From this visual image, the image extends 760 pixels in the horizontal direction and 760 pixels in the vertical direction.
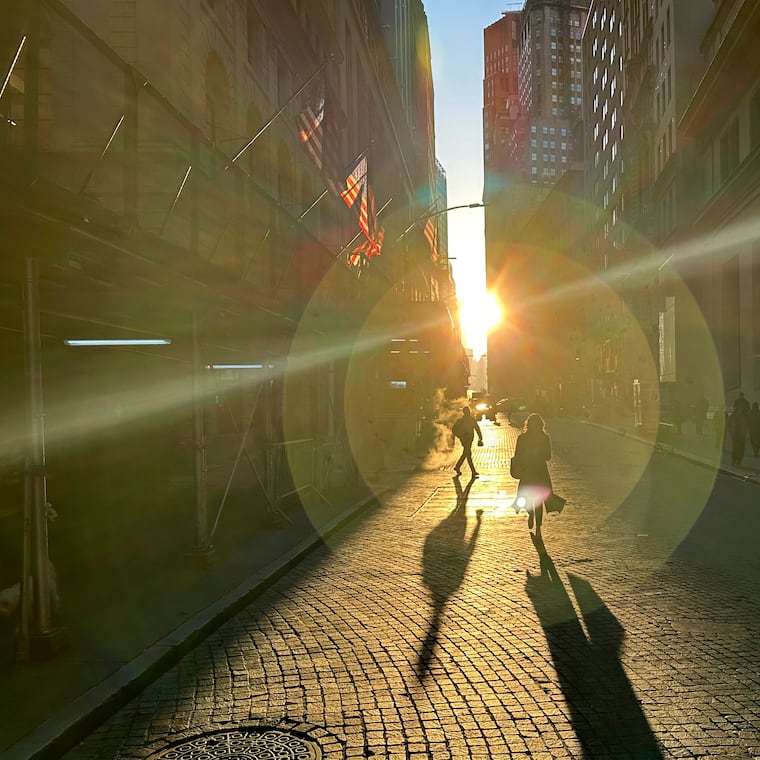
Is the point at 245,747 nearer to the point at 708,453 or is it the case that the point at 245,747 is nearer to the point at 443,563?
the point at 443,563

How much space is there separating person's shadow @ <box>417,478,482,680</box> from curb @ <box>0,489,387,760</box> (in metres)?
1.88

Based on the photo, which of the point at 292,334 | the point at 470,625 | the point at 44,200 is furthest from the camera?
the point at 292,334

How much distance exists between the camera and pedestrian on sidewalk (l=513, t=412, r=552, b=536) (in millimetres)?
12820

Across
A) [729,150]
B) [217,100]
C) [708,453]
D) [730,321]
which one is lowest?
[708,453]

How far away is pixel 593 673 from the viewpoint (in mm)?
6441

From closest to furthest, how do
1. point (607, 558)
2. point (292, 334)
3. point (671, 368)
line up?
point (607, 558) < point (292, 334) < point (671, 368)

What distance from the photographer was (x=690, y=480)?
75.5 ft

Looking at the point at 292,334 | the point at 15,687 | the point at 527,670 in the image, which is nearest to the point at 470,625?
the point at 527,670

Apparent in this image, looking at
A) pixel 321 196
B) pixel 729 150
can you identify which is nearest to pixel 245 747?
pixel 321 196

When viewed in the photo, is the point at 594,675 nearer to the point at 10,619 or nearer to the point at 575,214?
the point at 10,619

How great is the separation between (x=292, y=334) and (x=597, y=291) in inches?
3704

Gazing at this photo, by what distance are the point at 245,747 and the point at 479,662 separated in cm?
223

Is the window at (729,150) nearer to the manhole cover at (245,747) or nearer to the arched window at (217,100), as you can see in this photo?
the arched window at (217,100)

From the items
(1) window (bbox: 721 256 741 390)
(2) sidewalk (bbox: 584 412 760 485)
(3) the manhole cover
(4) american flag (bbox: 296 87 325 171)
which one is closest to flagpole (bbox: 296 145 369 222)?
(4) american flag (bbox: 296 87 325 171)
